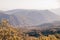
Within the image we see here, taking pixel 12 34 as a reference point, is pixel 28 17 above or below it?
above

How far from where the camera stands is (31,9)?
80.6 inches

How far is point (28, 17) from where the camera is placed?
6.60 feet

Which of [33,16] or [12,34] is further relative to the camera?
[33,16]

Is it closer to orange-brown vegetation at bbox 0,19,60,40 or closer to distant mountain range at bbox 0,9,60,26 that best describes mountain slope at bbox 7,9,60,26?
distant mountain range at bbox 0,9,60,26

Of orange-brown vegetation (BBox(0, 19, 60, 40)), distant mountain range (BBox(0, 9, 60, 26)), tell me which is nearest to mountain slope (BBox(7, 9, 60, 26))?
distant mountain range (BBox(0, 9, 60, 26))

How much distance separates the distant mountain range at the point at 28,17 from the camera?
1985 millimetres

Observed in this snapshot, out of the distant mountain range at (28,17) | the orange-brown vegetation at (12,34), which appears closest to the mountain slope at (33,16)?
the distant mountain range at (28,17)

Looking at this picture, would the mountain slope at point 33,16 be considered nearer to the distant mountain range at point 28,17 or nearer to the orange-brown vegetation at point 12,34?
the distant mountain range at point 28,17

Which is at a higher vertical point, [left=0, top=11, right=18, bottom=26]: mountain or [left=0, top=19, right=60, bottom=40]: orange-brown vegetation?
[left=0, top=11, right=18, bottom=26]: mountain

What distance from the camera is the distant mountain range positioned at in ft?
6.51

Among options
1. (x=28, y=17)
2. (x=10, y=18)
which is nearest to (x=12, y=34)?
(x=10, y=18)

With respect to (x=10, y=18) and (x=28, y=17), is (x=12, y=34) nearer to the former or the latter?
(x=10, y=18)
